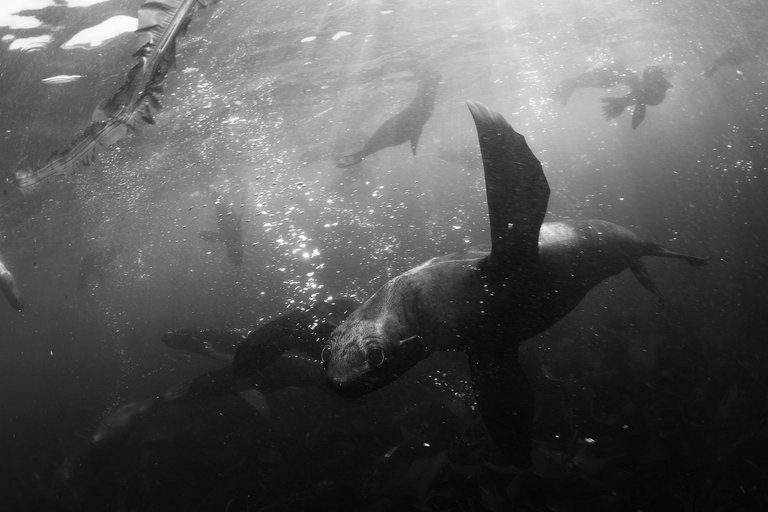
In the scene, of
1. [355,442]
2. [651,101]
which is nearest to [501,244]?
[355,442]

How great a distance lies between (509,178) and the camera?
300 cm

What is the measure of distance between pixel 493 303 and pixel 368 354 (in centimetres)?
133

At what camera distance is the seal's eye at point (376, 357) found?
8.57 ft

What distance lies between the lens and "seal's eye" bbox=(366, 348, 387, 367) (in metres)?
2.61

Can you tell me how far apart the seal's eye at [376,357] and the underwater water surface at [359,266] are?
71.3 inches

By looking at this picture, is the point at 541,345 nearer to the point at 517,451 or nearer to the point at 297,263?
the point at 517,451

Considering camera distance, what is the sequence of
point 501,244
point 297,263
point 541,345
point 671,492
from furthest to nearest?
point 297,263 < point 541,345 < point 671,492 < point 501,244

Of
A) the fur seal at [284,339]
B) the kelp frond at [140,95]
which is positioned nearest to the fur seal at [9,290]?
the fur seal at [284,339]

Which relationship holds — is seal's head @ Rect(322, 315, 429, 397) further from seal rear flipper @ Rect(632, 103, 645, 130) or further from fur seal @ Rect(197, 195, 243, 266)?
seal rear flipper @ Rect(632, 103, 645, 130)

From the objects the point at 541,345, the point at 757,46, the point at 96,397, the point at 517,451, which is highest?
the point at 517,451

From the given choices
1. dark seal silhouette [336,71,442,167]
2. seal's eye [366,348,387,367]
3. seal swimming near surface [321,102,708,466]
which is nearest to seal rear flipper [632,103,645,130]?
dark seal silhouette [336,71,442,167]

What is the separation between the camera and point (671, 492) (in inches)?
138

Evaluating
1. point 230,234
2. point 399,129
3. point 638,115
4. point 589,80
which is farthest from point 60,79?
point 589,80

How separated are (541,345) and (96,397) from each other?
1737cm
